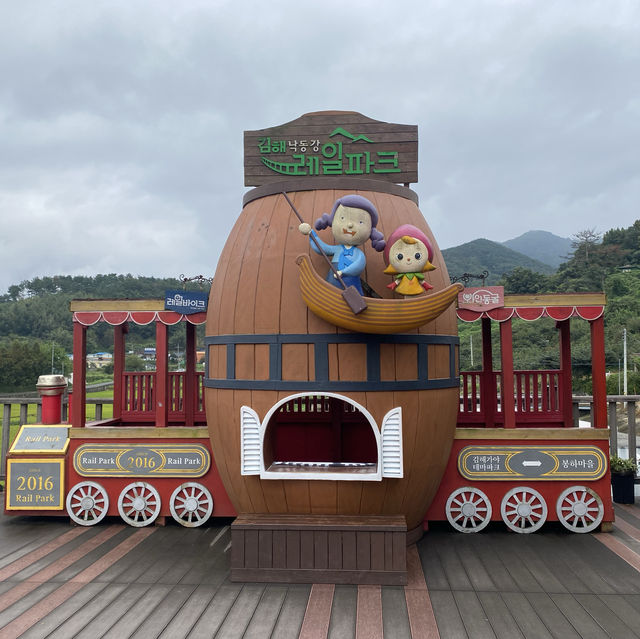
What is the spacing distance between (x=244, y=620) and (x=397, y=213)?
144 inches

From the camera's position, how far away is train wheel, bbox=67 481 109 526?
219 inches

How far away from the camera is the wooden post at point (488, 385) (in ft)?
20.8

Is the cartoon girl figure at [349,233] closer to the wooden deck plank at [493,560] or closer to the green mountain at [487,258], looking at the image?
the wooden deck plank at [493,560]

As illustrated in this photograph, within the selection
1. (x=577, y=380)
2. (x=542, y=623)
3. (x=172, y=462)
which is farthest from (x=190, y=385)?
(x=577, y=380)

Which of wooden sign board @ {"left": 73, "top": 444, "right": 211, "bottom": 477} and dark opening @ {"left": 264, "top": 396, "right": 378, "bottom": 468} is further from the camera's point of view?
dark opening @ {"left": 264, "top": 396, "right": 378, "bottom": 468}

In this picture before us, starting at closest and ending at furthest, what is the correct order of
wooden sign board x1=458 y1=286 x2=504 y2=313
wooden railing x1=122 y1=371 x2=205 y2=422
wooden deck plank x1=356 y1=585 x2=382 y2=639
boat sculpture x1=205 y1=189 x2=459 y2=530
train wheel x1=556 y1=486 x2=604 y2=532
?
wooden deck plank x1=356 y1=585 x2=382 y2=639 → boat sculpture x1=205 y1=189 x2=459 y2=530 → train wheel x1=556 y1=486 x2=604 y2=532 → wooden sign board x1=458 y1=286 x2=504 y2=313 → wooden railing x1=122 y1=371 x2=205 y2=422

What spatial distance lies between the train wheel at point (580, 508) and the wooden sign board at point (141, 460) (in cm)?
384

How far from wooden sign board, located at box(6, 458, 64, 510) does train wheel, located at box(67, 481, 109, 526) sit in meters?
0.13

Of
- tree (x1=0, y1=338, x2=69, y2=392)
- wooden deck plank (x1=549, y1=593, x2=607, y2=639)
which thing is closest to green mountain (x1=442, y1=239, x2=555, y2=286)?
tree (x1=0, y1=338, x2=69, y2=392)

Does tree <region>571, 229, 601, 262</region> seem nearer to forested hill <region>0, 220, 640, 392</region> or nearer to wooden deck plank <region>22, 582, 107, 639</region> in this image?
forested hill <region>0, 220, 640, 392</region>

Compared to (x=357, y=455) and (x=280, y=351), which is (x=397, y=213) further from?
(x=357, y=455)

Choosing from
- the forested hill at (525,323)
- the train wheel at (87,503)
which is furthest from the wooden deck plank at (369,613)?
the forested hill at (525,323)

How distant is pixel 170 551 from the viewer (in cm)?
480

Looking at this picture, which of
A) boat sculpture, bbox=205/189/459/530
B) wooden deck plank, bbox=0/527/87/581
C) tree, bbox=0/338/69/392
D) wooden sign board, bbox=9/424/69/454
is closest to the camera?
boat sculpture, bbox=205/189/459/530
